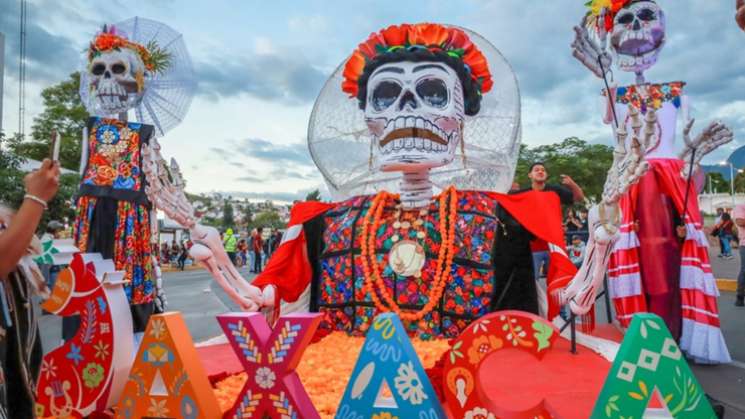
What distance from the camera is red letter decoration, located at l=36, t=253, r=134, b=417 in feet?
6.82

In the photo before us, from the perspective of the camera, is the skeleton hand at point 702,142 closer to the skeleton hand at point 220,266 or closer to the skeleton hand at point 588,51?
the skeleton hand at point 588,51

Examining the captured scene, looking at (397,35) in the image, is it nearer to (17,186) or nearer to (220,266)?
(220,266)

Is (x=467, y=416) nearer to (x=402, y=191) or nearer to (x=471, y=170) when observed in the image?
(x=402, y=191)

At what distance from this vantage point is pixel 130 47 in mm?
4164

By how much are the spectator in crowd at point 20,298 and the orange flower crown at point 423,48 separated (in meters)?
1.69

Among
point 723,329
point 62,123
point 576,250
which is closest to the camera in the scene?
point 723,329

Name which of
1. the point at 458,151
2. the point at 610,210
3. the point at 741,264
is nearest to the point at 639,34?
the point at 458,151

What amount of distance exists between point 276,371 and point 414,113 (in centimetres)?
145

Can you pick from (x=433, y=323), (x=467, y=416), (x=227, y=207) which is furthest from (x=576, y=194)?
(x=227, y=207)

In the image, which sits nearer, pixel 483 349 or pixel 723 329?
pixel 483 349

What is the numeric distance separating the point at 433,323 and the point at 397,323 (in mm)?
888

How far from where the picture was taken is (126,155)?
375cm

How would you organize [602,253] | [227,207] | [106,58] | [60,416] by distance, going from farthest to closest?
[227,207] → [106,58] → [60,416] → [602,253]

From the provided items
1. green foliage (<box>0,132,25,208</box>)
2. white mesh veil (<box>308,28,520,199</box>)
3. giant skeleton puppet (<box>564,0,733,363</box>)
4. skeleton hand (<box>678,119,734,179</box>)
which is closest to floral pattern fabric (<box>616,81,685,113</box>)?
giant skeleton puppet (<box>564,0,733,363</box>)
